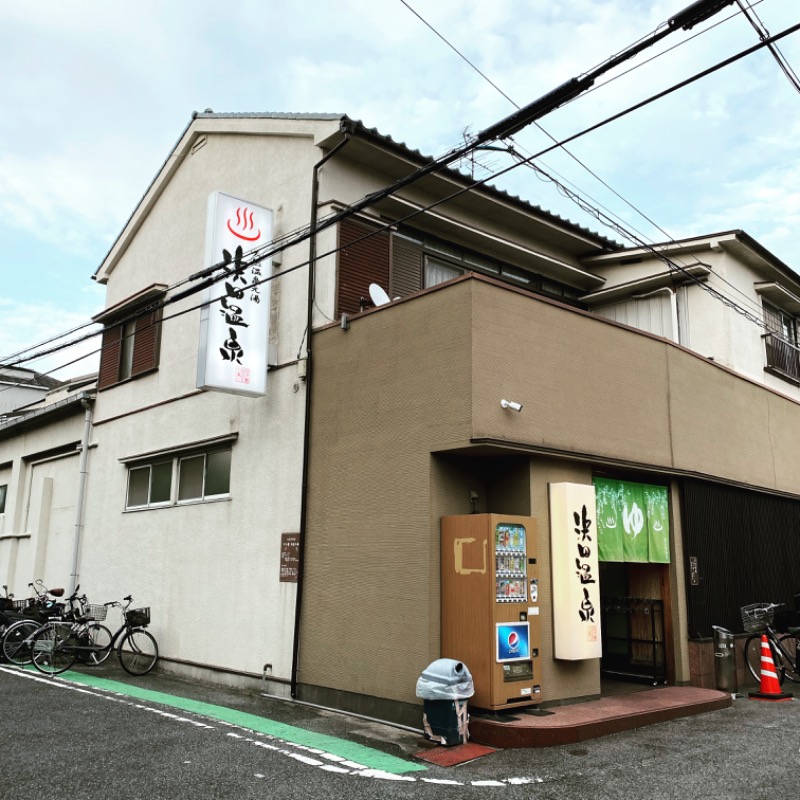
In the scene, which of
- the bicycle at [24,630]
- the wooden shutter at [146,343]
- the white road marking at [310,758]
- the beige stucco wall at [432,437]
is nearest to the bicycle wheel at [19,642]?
the bicycle at [24,630]

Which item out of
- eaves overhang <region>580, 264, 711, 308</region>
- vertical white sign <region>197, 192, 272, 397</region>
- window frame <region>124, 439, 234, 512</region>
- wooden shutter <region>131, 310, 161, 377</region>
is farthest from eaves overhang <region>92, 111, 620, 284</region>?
window frame <region>124, 439, 234, 512</region>

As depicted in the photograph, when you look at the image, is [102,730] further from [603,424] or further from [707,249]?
[707,249]

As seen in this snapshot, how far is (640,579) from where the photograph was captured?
453 inches

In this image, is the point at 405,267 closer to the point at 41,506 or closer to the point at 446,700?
the point at 446,700

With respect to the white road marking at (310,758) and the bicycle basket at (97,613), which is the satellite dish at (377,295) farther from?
the bicycle basket at (97,613)

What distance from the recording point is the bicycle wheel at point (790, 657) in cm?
1236

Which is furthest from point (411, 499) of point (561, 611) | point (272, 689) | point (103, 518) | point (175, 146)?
point (175, 146)

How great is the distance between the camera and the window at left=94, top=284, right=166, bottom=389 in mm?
14820

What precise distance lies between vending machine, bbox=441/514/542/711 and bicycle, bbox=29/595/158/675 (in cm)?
598

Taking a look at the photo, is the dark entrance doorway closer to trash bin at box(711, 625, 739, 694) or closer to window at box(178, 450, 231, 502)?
trash bin at box(711, 625, 739, 694)

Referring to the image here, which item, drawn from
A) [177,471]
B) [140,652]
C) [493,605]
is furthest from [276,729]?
[177,471]

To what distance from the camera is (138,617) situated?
12.5 m

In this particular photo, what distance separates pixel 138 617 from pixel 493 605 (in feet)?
21.6

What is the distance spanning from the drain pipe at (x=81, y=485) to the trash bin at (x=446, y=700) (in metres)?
9.89
